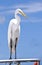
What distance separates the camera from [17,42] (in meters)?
9.94

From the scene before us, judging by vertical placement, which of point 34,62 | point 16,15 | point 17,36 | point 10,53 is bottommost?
point 34,62

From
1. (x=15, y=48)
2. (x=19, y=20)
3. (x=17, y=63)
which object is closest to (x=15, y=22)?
(x=19, y=20)

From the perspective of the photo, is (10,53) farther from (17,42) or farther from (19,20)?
(19,20)

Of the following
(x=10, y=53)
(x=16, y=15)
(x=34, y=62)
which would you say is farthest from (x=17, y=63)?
(x=16, y=15)

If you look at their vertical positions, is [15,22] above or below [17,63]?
above

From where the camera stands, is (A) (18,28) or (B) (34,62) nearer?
(B) (34,62)

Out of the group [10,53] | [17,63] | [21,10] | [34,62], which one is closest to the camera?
[34,62]

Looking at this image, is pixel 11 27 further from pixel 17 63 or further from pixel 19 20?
pixel 17 63

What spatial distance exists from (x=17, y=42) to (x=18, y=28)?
A: 49 cm

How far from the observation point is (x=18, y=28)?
9914 millimetres

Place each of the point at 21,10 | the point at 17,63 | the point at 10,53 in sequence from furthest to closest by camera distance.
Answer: the point at 21,10, the point at 10,53, the point at 17,63

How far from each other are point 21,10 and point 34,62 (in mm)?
5770

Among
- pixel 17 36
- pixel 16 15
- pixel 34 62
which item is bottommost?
pixel 34 62

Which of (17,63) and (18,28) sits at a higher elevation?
(18,28)
